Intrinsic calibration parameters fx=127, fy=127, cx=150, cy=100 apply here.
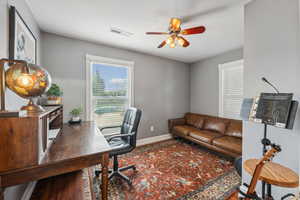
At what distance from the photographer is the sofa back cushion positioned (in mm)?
3705

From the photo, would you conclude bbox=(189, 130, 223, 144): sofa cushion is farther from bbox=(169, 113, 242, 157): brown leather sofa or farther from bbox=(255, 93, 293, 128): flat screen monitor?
bbox=(255, 93, 293, 128): flat screen monitor

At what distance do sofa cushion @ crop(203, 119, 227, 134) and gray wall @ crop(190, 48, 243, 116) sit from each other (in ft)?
1.12

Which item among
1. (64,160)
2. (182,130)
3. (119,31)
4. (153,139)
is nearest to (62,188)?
(64,160)

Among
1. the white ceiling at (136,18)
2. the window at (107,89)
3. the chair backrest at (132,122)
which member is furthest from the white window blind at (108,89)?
the chair backrest at (132,122)

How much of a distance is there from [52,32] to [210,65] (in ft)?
12.8

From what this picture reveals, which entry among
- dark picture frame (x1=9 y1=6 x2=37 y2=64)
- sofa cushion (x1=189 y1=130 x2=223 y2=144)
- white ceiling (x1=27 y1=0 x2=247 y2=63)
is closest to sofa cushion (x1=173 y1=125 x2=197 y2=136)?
sofa cushion (x1=189 y1=130 x2=223 y2=144)

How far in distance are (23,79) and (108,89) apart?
229 cm

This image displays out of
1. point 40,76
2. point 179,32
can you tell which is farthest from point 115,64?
point 40,76

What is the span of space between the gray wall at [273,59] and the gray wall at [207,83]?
5.90ft

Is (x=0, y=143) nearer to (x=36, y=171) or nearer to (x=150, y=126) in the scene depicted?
(x=36, y=171)

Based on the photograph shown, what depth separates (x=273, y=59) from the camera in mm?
1400

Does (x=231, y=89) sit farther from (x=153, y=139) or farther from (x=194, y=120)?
(x=153, y=139)

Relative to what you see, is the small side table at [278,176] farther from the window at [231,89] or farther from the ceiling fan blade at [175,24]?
the window at [231,89]

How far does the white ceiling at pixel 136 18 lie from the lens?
1.67 m
